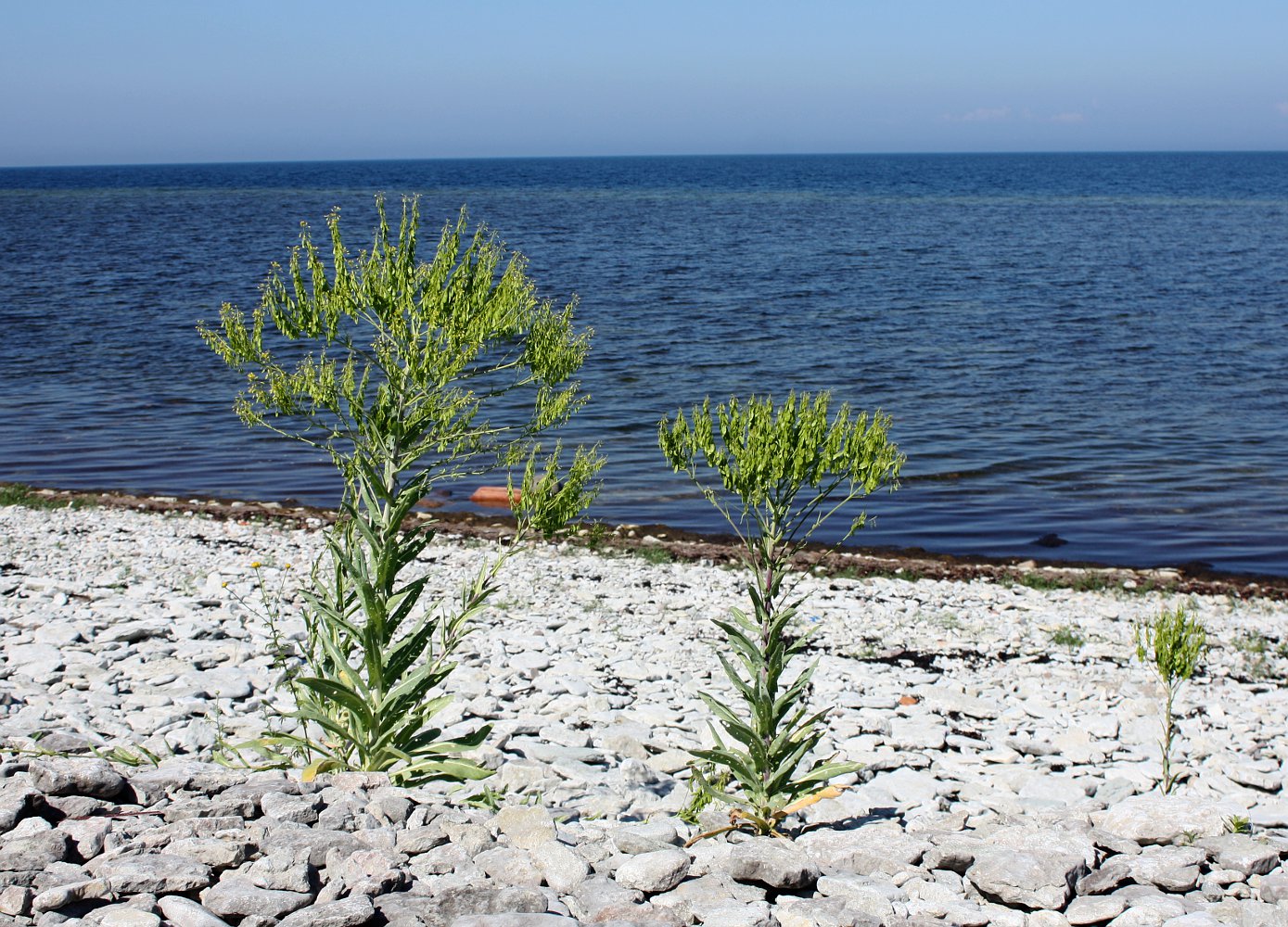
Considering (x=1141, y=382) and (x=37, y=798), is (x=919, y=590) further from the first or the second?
(x=1141, y=382)

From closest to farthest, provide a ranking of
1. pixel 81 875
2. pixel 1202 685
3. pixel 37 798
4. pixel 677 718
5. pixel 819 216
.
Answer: pixel 81 875 < pixel 37 798 < pixel 677 718 < pixel 1202 685 < pixel 819 216

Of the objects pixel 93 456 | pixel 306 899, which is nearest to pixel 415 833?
pixel 306 899

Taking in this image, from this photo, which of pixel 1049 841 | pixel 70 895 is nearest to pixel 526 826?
pixel 70 895

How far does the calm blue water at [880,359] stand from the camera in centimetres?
1973

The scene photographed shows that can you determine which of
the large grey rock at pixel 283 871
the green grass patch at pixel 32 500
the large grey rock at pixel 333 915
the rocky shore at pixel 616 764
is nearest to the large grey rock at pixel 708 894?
the rocky shore at pixel 616 764

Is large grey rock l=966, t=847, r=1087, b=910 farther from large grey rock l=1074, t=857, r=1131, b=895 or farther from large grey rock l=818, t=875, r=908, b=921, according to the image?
large grey rock l=818, t=875, r=908, b=921

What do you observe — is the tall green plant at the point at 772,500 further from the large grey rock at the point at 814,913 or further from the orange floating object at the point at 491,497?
the orange floating object at the point at 491,497

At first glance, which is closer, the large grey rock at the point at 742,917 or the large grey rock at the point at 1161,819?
the large grey rock at the point at 742,917

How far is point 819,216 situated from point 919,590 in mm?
75503

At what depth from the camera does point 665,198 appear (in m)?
113

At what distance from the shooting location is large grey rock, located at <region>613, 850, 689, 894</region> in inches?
227

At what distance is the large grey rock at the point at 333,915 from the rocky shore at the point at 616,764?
1 cm

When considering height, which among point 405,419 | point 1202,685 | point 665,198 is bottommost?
point 1202,685

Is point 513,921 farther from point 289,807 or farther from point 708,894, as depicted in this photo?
point 289,807
